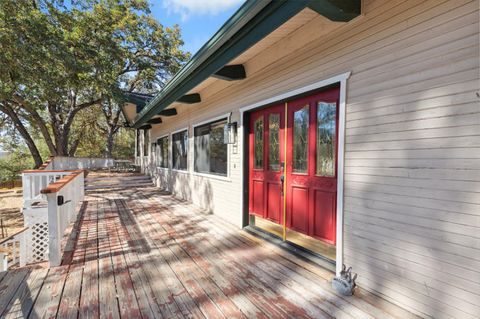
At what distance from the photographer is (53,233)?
9.14 ft

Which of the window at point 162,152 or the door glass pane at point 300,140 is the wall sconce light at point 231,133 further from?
the window at point 162,152

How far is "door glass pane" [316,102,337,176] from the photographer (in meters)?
2.63

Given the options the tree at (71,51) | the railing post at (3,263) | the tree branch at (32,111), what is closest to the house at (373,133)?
the railing post at (3,263)

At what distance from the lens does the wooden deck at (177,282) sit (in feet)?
6.48

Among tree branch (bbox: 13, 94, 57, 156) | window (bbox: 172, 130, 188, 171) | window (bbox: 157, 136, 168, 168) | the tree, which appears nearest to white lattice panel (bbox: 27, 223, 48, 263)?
window (bbox: 172, 130, 188, 171)

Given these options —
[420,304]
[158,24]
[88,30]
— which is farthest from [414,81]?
[158,24]

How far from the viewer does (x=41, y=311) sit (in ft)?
6.50

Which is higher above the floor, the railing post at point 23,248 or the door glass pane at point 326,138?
the door glass pane at point 326,138

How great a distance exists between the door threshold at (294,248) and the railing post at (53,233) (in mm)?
2551

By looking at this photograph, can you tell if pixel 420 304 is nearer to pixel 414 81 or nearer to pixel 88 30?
pixel 414 81

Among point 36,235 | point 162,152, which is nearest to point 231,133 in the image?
point 36,235

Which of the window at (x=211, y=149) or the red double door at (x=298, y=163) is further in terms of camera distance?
the window at (x=211, y=149)

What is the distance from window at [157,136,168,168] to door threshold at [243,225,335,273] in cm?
563

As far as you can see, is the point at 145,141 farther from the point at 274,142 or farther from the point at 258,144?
the point at 274,142
